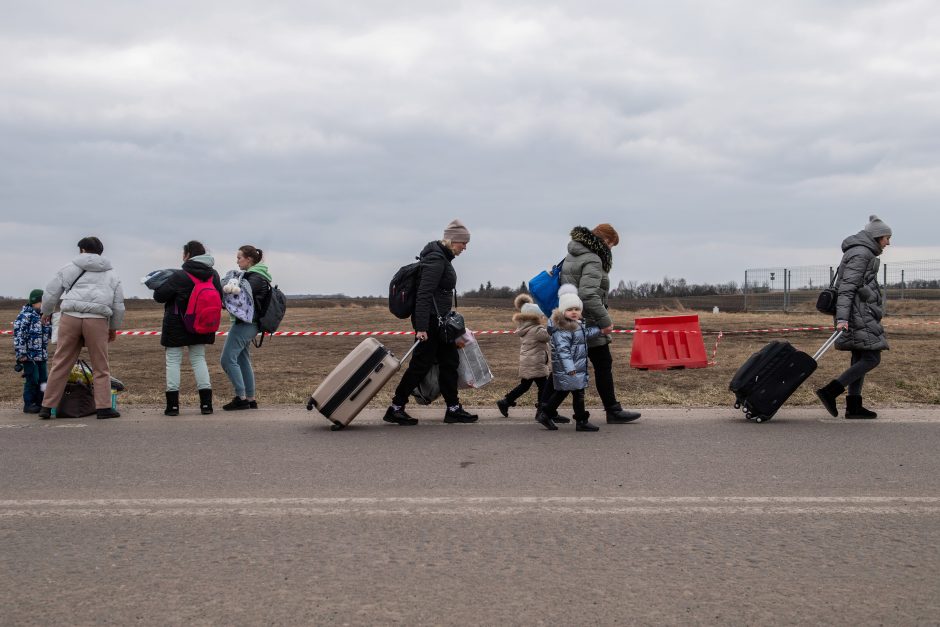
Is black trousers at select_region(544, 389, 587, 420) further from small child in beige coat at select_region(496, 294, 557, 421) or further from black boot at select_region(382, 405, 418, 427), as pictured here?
black boot at select_region(382, 405, 418, 427)

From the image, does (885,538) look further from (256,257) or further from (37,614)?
(256,257)

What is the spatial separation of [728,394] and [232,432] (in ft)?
18.8

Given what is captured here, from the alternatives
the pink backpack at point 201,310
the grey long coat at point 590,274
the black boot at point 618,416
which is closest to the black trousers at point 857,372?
the black boot at point 618,416

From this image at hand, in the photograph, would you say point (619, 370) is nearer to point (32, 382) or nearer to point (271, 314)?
point (271, 314)

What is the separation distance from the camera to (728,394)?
10523 mm

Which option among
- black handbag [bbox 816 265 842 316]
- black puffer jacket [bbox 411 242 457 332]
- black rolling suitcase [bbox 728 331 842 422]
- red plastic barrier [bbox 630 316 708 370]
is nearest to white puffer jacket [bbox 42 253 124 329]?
black puffer jacket [bbox 411 242 457 332]

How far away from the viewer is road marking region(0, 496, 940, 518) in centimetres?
496

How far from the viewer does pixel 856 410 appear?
8.58 metres

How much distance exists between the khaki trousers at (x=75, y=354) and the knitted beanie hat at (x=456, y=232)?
3573 millimetres

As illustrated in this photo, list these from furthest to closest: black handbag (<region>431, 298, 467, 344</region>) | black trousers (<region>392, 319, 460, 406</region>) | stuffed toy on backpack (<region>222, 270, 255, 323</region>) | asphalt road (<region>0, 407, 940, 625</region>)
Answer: stuffed toy on backpack (<region>222, 270, 255, 323</region>)
black trousers (<region>392, 319, 460, 406</region>)
black handbag (<region>431, 298, 467, 344</region>)
asphalt road (<region>0, 407, 940, 625</region>)

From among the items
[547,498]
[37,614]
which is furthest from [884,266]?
[37,614]

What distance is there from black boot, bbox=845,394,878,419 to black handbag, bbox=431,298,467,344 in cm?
376

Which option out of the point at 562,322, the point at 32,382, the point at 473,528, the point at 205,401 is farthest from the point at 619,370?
the point at 473,528

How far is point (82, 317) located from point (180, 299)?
945mm
